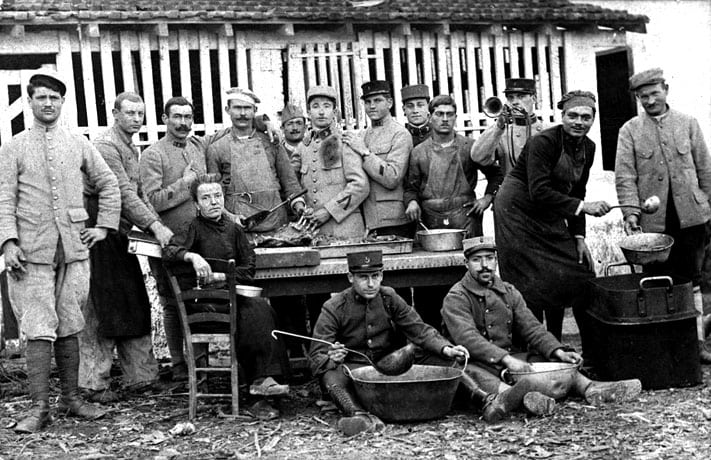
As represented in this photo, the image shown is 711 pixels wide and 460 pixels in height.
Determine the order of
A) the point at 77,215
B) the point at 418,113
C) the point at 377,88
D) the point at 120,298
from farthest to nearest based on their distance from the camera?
Answer: the point at 418,113 → the point at 377,88 → the point at 120,298 → the point at 77,215

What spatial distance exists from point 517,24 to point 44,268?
7699 millimetres

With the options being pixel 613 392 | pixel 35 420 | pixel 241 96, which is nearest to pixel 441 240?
pixel 613 392

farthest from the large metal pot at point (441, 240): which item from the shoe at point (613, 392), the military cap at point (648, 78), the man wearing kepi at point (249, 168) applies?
the military cap at point (648, 78)

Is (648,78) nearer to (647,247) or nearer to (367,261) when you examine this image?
(647,247)

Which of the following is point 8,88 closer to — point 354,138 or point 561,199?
point 354,138

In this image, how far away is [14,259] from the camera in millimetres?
6555

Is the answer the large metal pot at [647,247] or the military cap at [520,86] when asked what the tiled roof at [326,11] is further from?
the large metal pot at [647,247]

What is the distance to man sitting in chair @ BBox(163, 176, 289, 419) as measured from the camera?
22.3 ft

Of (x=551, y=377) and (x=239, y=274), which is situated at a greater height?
(x=239, y=274)

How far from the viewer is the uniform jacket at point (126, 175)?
7.46 meters

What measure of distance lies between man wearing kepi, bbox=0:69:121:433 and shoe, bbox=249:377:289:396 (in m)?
1.08

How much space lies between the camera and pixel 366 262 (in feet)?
22.2

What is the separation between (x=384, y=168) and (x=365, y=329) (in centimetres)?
175

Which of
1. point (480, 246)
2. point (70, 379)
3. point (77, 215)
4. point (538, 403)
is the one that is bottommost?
point (538, 403)
